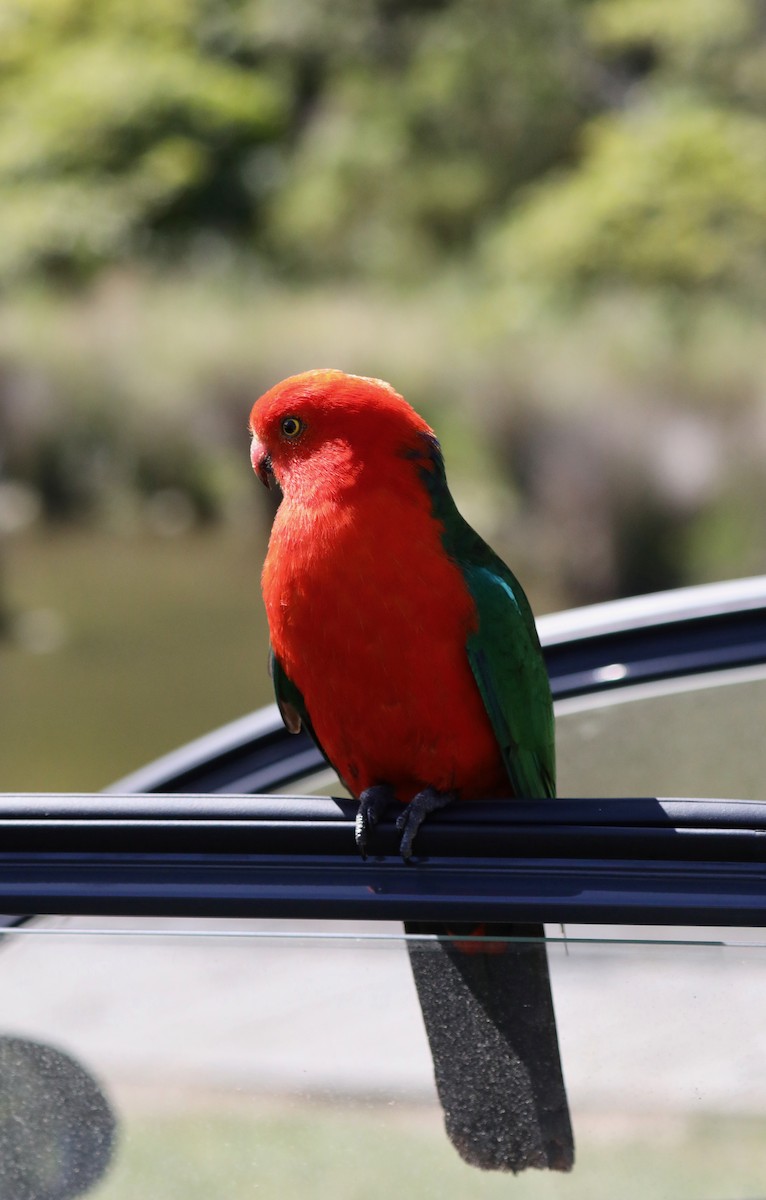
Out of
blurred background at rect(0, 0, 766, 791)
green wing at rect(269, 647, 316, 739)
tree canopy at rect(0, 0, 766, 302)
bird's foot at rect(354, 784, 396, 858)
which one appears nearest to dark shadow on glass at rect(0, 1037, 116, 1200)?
bird's foot at rect(354, 784, 396, 858)

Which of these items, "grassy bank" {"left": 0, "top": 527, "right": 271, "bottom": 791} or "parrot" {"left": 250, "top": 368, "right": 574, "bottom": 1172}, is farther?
"grassy bank" {"left": 0, "top": 527, "right": 271, "bottom": 791}

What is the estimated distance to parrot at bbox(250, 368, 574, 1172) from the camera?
183 cm

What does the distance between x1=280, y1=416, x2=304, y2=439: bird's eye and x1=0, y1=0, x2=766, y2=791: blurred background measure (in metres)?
6.18

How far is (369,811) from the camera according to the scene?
146cm

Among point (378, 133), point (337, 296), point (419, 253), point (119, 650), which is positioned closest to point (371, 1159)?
Answer: point (119, 650)

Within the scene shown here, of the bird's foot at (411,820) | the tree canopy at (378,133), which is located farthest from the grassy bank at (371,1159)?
the tree canopy at (378,133)

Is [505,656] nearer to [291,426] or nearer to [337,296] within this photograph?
[291,426]

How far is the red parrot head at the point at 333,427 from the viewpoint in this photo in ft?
6.36

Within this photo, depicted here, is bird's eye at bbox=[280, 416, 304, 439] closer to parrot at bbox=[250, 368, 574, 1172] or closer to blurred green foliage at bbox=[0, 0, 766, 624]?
parrot at bbox=[250, 368, 574, 1172]

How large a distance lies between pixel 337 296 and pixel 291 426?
15440 millimetres

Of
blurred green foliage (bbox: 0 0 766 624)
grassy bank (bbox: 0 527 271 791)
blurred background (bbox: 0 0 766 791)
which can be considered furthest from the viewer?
blurred green foliage (bbox: 0 0 766 624)

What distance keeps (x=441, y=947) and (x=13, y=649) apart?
915 centimetres

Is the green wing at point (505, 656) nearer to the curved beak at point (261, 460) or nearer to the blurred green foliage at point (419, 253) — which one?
the curved beak at point (261, 460)

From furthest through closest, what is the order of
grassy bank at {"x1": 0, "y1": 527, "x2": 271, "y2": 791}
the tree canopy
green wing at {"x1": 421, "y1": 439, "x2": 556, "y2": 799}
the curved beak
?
the tree canopy, grassy bank at {"x1": 0, "y1": 527, "x2": 271, "y2": 791}, the curved beak, green wing at {"x1": 421, "y1": 439, "x2": 556, "y2": 799}
